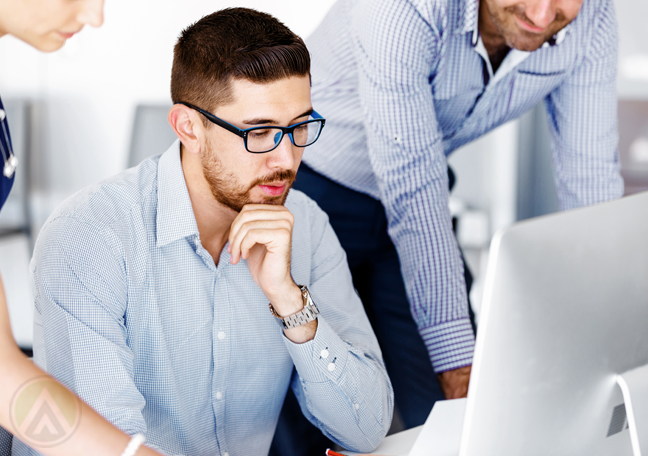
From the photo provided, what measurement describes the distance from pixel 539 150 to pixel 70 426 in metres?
3.20

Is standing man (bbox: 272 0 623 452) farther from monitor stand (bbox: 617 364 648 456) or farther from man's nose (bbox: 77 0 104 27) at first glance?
man's nose (bbox: 77 0 104 27)

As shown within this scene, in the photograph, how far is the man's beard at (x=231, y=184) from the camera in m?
1.18

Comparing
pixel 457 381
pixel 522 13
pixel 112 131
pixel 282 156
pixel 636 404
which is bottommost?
pixel 112 131

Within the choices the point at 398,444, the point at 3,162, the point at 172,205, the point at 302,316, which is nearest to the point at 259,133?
the point at 172,205

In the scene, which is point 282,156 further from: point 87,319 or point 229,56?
point 87,319

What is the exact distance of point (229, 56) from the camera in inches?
45.4

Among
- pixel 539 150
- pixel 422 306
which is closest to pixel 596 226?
pixel 422 306

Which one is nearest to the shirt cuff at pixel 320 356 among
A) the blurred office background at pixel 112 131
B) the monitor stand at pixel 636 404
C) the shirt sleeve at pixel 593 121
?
the monitor stand at pixel 636 404

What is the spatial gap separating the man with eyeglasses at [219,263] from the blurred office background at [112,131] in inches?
86.3

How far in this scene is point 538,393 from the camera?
2.22 feet

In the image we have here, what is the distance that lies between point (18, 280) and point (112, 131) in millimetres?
992

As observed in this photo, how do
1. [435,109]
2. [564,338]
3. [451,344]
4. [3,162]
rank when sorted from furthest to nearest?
1. [435,109]
2. [451,344]
3. [3,162]
4. [564,338]

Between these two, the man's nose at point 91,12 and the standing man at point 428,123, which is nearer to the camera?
the man's nose at point 91,12

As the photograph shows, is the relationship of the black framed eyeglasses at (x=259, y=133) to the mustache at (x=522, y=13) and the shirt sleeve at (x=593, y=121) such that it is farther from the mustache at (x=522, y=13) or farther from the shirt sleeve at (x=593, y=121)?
the shirt sleeve at (x=593, y=121)
